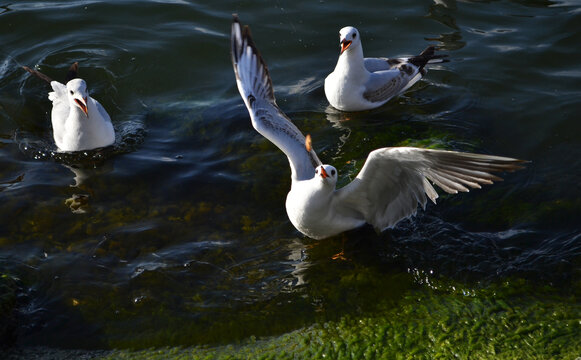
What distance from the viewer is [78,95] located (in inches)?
276

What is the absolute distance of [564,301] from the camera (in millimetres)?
4855

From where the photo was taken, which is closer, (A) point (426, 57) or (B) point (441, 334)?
(B) point (441, 334)

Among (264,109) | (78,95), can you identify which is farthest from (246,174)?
(78,95)

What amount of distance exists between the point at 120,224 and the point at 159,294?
3.62ft

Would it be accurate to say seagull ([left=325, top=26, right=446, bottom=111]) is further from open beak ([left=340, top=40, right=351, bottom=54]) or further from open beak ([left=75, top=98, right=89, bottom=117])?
open beak ([left=75, top=98, right=89, bottom=117])

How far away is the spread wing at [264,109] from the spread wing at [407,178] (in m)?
0.57

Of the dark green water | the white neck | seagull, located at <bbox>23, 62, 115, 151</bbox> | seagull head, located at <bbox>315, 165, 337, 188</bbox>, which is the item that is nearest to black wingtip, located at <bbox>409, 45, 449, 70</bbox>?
the dark green water

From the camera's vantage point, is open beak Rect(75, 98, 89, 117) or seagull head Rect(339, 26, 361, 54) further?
seagull head Rect(339, 26, 361, 54)

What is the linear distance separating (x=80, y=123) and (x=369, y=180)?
132 inches

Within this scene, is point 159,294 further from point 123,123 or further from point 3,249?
point 123,123

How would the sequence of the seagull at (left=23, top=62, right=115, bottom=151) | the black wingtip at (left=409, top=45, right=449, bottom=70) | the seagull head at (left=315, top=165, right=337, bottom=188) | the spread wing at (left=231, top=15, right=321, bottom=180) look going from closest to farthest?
the seagull head at (left=315, top=165, right=337, bottom=188) < the spread wing at (left=231, top=15, right=321, bottom=180) < the seagull at (left=23, top=62, right=115, bottom=151) < the black wingtip at (left=409, top=45, right=449, bottom=70)

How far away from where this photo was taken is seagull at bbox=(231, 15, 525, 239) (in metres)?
4.81

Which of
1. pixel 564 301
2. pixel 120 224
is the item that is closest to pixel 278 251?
pixel 120 224

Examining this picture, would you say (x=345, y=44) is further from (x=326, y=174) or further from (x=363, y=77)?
(x=326, y=174)
